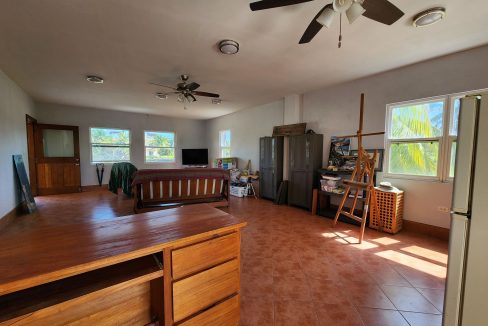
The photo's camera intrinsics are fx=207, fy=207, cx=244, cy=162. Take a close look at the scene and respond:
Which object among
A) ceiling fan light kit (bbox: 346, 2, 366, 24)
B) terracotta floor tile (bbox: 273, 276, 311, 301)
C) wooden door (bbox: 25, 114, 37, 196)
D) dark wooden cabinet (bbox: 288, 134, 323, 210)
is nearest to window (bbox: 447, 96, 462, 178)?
dark wooden cabinet (bbox: 288, 134, 323, 210)

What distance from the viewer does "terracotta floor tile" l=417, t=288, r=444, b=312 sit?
1700mm

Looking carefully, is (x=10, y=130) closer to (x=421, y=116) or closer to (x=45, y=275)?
(x=45, y=275)

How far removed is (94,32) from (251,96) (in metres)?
3.26

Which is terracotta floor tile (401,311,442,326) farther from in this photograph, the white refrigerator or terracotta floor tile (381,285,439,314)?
the white refrigerator

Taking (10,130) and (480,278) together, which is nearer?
(480,278)

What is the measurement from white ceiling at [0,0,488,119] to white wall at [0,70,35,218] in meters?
0.33

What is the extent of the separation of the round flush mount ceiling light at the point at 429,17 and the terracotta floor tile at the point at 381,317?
2.69m

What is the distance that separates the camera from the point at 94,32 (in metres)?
2.32

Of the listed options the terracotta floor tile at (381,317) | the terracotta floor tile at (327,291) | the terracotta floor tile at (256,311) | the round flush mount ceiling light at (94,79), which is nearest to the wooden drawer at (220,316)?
the terracotta floor tile at (256,311)

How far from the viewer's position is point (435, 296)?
5.89 ft

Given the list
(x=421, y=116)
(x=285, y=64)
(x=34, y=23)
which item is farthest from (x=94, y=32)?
(x=421, y=116)

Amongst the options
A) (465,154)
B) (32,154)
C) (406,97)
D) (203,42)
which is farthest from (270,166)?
(32,154)

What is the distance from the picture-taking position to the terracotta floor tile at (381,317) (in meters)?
1.51

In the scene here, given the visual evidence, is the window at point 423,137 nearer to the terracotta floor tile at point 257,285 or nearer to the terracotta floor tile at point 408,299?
the terracotta floor tile at point 408,299
